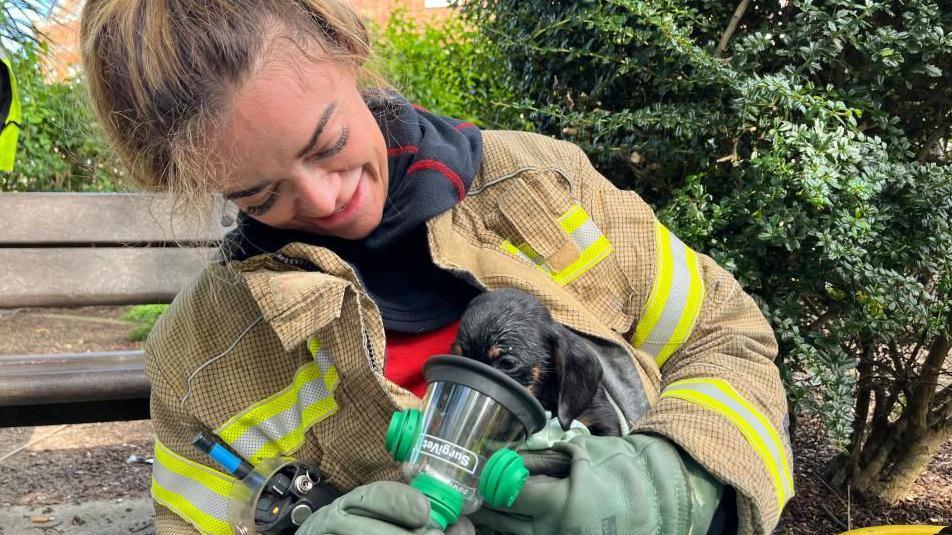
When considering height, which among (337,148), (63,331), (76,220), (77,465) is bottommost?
(63,331)

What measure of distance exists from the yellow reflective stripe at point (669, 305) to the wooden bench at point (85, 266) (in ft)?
5.21

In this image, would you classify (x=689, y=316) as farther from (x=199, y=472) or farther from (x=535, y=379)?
(x=199, y=472)

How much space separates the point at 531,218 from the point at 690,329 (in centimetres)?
44

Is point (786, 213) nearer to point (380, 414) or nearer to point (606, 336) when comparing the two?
point (606, 336)

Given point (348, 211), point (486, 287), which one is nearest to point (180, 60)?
point (348, 211)

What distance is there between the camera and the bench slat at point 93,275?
2.90m

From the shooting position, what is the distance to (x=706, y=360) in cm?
181

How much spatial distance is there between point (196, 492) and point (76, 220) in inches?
59.8

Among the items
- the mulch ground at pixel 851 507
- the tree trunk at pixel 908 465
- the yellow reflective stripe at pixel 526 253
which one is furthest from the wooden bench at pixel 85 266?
the tree trunk at pixel 908 465

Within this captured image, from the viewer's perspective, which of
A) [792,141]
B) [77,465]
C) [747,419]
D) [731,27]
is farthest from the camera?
[77,465]

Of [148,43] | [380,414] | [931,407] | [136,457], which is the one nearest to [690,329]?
[380,414]

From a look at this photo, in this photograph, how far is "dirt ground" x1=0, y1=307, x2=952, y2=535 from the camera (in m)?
3.20

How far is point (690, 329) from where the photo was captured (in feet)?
6.30

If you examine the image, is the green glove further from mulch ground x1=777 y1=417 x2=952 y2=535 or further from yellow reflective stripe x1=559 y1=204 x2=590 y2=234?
mulch ground x1=777 y1=417 x2=952 y2=535
